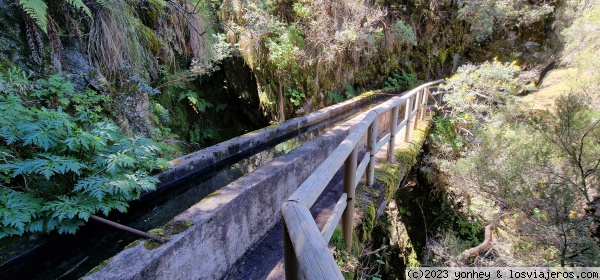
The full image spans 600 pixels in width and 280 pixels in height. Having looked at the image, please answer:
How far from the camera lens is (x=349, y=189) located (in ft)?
6.84

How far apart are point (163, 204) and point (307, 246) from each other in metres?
2.57

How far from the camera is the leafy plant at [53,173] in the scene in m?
1.78

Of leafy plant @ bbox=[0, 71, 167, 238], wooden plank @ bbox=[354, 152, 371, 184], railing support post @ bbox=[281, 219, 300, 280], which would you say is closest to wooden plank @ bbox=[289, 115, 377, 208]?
railing support post @ bbox=[281, 219, 300, 280]

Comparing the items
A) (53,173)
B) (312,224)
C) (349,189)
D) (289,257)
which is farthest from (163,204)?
(312,224)

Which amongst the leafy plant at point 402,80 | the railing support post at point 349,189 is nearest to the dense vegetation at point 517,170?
the leafy plant at point 402,80

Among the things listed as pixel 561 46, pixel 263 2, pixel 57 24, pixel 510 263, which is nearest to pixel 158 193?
pixel 57 24

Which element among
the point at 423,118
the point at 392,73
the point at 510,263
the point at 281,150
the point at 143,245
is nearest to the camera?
the point at 143,245

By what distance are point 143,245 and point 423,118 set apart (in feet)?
21.2

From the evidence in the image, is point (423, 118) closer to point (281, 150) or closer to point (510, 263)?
point (510, 263)

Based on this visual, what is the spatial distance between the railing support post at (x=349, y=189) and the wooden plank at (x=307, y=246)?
1.07 metres

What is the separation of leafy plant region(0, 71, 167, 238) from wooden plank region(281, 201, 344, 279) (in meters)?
1.66

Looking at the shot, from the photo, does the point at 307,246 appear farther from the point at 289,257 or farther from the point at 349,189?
the point at 349,189

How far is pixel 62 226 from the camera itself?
1.90m

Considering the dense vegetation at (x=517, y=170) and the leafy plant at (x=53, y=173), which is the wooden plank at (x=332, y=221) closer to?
the leafy plant at (x=53, y=173)
